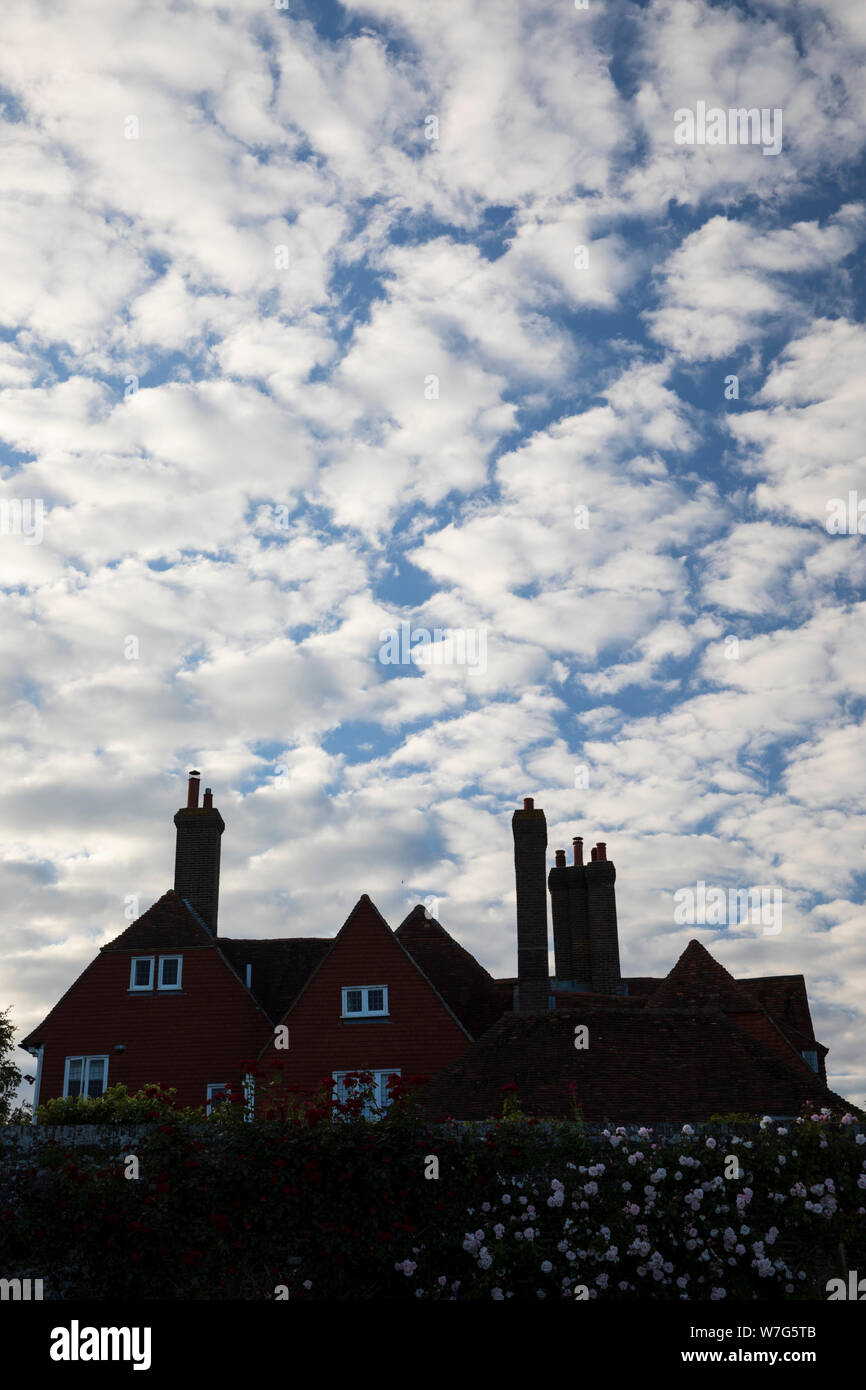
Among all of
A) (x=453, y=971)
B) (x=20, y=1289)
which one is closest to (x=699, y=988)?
(x=453, y=971)

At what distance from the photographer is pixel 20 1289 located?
15.8 metres

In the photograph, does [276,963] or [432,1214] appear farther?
[276,963]

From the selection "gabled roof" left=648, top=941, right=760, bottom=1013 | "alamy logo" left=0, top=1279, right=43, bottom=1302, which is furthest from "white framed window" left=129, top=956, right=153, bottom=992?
"alamy logo" left=0, top=1279, right=43, bottom=1302

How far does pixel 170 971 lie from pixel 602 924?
615 inches

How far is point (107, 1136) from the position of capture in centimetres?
1733

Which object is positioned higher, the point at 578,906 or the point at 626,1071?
the point at 578,906

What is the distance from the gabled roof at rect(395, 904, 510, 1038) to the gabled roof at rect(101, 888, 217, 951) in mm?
7230

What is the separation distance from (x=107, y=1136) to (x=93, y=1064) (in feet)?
74.0

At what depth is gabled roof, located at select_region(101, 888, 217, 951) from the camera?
39375 mm

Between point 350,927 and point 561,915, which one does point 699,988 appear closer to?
point 561,915
